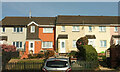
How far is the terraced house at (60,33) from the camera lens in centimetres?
3416

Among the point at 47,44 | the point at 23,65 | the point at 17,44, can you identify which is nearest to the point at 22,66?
the point at 23,65

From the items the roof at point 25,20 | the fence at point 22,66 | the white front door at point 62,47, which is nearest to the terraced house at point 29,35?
the roof at point 25,20

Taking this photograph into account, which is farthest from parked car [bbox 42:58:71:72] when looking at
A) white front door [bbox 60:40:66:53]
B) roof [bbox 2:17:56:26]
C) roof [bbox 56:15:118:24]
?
roof [bbox 2:17:56:26]

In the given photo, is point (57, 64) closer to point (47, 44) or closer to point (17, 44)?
point (47, 44)

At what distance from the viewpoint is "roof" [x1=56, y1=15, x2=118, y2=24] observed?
1386 inches

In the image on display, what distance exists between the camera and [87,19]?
3712 centimetres

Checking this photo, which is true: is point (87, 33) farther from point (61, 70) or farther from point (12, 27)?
point (61, 70)

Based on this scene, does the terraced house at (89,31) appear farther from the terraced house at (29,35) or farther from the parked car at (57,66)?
the parked car at (57,66)

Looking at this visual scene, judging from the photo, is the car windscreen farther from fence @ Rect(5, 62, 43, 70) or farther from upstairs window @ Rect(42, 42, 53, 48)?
upstairs window @ Rect(42, 42, 53, 48)

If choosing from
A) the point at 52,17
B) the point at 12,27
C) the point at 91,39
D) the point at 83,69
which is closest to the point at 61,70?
the point at 83,69

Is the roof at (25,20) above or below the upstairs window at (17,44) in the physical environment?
above

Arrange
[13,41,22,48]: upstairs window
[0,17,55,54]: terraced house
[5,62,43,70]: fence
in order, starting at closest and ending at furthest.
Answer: [5,62,43,70]: fence < [0,17,55,54]: terraced house < [13,41,22,48]: upstairs window

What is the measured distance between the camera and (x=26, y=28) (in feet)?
114

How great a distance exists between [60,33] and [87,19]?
7.06 metres
